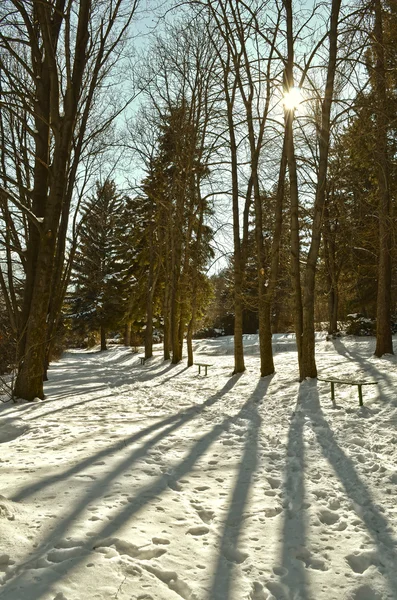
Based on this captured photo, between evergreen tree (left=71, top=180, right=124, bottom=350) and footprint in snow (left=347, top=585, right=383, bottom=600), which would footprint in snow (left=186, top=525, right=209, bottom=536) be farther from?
evergreen tree (left=71, top=180, right=124, bottom=350)

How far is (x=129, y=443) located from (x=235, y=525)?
7.83 ft

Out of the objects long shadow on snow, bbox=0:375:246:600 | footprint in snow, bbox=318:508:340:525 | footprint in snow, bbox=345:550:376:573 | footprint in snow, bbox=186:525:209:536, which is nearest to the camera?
long shadow on snow, bbox=0:375:246:600

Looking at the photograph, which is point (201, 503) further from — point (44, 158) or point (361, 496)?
point (44, 158)

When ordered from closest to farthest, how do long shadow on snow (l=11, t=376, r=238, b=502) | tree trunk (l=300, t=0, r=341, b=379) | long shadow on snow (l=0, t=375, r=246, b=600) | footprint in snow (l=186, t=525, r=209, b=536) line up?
long shadow on snow (l=0, t=375, r=246, b=600), footprint in snow (l=186, t=525, r=209, b=536), long shadow on snow (l=11, t=376, r=238, b=502), tree trunk (l=300, t=0, r=341, b=379)

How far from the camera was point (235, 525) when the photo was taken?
3.44 meters

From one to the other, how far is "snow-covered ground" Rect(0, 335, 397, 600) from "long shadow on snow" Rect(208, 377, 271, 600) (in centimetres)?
1

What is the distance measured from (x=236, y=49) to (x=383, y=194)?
5.82m

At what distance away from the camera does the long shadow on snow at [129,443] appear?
3809mm

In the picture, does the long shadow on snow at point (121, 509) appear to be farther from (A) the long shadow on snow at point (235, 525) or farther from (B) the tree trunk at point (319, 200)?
(B) the tree trunk at point (319, 200)

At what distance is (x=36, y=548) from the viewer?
276 centimetres

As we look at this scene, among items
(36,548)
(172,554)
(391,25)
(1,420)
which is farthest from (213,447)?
(391,25)

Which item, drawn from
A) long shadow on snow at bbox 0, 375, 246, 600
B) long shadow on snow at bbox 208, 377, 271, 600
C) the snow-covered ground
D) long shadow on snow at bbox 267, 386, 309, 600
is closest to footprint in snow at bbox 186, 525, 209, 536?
the snow-covered ground

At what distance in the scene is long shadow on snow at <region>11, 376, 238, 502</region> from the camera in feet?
12.5

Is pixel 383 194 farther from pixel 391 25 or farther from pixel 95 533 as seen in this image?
pixel 95 533
